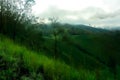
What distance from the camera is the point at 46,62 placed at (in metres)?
8.27

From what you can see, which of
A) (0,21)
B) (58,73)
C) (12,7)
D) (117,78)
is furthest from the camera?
(12,7)

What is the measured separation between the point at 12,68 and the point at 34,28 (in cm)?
1582

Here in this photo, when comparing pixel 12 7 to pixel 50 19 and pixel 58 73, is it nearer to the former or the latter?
pixel 50 19

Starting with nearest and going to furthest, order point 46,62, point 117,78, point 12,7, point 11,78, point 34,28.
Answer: point 11,78 → point 46,62 → point 117,78 → point 12,7 → point 34,28

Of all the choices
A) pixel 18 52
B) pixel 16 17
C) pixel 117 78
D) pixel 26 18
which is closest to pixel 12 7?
pixel 16 17

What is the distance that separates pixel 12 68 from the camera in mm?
7422

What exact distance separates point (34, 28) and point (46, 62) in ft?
49.4

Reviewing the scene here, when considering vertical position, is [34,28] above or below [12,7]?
below

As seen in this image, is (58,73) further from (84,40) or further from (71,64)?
(84,40)

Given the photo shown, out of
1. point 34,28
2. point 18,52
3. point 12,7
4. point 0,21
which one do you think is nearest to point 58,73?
point 18,52

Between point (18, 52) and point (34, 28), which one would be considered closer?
point (18, 52)

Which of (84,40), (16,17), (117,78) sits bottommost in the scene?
(84,40)

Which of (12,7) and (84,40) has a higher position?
(12,7)

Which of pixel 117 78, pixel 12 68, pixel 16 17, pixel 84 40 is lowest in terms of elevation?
Result: pixel 84 40
